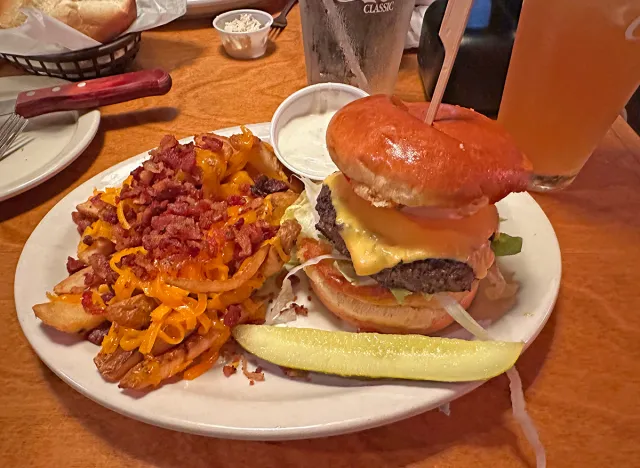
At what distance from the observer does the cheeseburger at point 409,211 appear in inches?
46.7

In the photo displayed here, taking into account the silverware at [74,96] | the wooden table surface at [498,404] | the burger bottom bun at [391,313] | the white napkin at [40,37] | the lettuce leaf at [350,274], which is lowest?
the wooden table surface at [498,404]

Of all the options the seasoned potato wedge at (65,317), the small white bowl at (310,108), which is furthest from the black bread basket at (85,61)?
the seasoned potato wedge at (65,317)

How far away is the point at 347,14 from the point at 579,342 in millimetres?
1410

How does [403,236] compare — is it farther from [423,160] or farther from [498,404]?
[498,404]

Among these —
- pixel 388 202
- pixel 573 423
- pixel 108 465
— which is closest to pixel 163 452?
pixel 108 465

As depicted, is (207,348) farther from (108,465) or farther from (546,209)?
(546,209)

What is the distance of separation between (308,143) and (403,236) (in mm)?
707

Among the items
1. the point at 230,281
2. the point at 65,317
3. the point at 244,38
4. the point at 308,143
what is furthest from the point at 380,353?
the point at 244,38

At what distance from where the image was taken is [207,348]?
1.32 meters

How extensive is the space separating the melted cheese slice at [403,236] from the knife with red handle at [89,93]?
1235 mm

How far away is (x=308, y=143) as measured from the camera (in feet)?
6.05

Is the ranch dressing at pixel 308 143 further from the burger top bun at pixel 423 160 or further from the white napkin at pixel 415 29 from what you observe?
the white napkin at pixel 415 29

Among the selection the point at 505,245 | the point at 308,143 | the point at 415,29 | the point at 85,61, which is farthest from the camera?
the point at 415,29

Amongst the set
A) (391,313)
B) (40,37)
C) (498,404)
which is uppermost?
(40,37)
